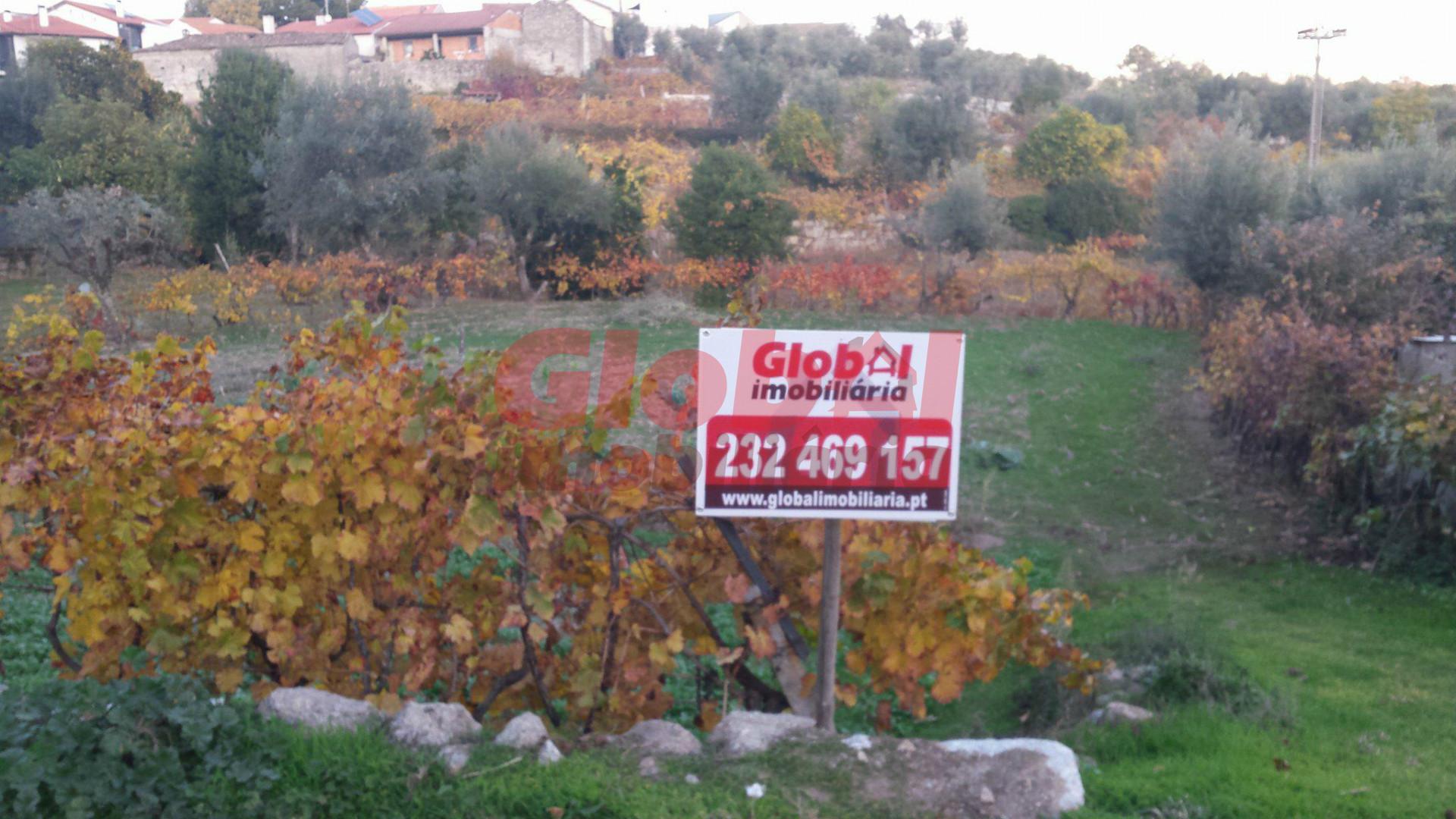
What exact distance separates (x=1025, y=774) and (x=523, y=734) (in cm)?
147

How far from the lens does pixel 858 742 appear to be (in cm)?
348

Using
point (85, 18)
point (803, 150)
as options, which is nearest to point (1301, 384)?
point (803, 150)

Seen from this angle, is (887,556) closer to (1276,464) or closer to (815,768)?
(815,768)

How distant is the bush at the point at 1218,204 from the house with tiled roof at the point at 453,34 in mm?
36553

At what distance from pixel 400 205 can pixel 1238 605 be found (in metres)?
18.7

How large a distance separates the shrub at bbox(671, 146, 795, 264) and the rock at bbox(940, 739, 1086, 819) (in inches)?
830

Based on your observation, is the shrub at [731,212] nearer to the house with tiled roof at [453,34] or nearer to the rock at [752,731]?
the rock at [752,731]

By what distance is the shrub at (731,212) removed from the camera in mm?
24109

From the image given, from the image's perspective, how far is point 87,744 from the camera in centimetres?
309

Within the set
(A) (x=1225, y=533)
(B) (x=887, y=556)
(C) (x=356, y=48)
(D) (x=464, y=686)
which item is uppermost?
(C) (x=356, y=48)

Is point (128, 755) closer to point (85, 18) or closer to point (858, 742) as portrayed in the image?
point (858, 742)

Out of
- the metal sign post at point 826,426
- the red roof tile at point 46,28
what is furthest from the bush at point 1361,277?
the red roof tile at point 46,28

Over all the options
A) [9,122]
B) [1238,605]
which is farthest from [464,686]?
[9,122]

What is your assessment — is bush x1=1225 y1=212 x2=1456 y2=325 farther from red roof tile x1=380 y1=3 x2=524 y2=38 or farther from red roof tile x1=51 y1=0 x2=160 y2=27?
red roof tile x1=51 y1=0 x2=160 y2=27
